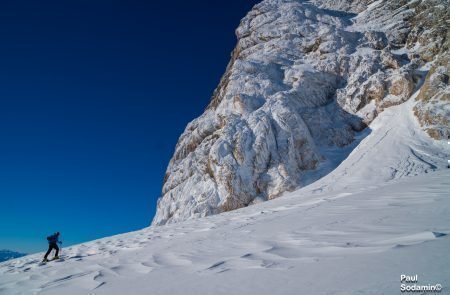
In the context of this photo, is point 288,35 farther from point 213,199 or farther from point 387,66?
point 213,199

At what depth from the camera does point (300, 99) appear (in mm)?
35125

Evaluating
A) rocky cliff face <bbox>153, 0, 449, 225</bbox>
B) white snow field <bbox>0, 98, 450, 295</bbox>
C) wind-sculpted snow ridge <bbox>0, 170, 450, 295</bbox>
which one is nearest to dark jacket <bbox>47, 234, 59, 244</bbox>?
white snow field <bbox>0, 98, 450, 295</bbox>

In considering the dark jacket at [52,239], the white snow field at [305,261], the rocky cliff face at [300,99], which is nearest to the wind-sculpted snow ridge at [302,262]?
the white snow field at [305,261]

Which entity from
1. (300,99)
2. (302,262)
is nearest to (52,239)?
(302,262)

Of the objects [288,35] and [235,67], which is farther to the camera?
[288,35]

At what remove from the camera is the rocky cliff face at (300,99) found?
27203mm

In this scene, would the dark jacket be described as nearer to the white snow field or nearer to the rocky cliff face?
the white snow field

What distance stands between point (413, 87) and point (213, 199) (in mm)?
22839

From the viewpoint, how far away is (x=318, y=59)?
41.2 metres

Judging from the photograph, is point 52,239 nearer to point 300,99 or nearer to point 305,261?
point 305,261

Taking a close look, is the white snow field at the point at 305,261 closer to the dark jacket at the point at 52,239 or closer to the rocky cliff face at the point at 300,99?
the dark jacket at the point at 52,239

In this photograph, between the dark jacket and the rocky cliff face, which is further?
the rocky cliff face

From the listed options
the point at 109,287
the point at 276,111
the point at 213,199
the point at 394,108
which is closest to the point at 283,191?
the point at 213,199

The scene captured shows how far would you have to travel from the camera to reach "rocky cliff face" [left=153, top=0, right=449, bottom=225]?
27.2m
